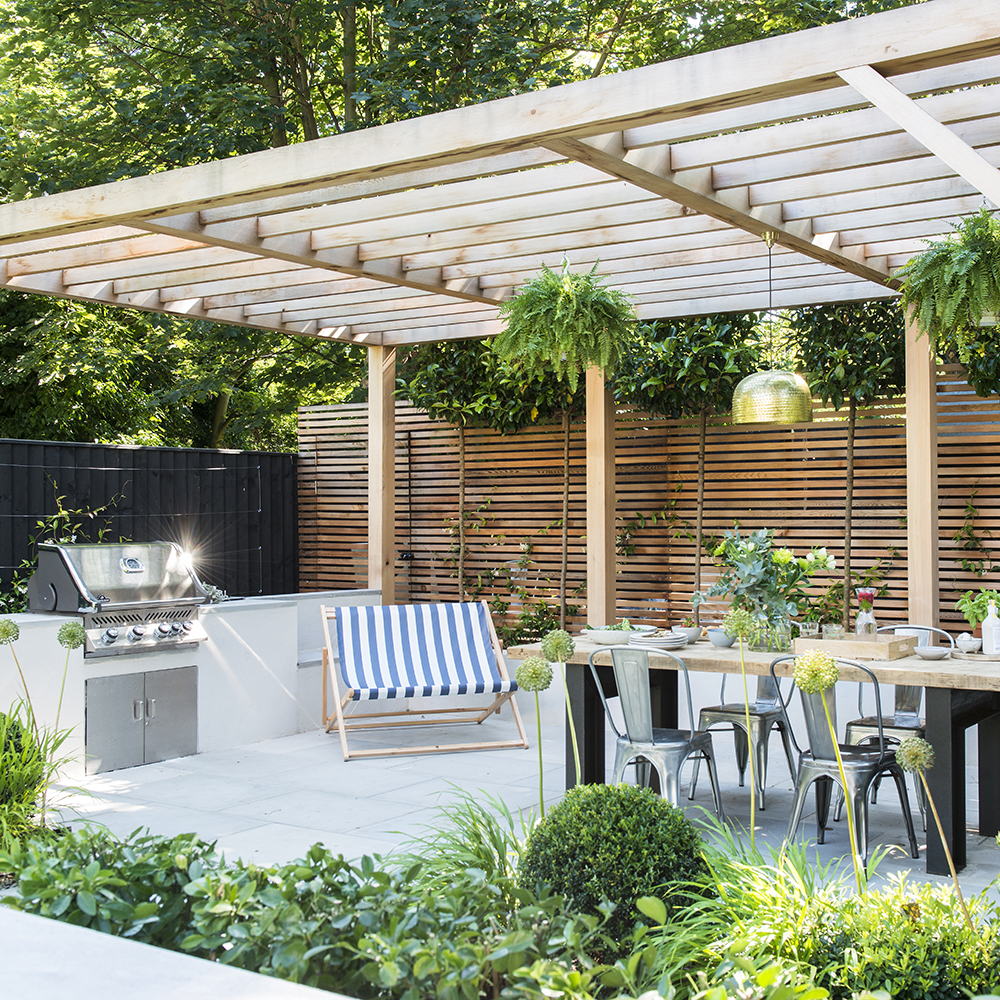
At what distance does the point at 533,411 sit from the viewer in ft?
28.6

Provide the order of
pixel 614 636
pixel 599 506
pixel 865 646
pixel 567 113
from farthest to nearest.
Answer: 1. pixel 599 506
2. pixel 614 636
3. pixel 865 646
4. pixel 567 113

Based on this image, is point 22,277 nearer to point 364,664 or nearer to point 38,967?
point 364,664

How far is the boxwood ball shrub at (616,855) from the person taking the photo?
9.03ft

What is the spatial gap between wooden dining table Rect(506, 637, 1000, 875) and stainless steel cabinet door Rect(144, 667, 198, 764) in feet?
6.93

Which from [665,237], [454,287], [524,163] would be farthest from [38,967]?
[454,287]

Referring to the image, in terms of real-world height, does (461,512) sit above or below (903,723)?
above

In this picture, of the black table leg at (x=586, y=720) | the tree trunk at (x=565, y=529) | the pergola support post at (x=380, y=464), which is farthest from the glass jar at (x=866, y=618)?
the pergola support post at (x=380, y=464)

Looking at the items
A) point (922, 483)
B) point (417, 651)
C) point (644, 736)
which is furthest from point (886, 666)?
point (417, 651)

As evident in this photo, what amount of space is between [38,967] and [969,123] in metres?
3.92

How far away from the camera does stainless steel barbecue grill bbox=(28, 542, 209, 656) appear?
5883mm

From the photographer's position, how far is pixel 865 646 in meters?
4.49

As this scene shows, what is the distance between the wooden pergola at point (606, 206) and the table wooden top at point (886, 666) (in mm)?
1745

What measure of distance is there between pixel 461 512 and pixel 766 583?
465 centimetres

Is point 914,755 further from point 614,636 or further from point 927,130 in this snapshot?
point 614,636
